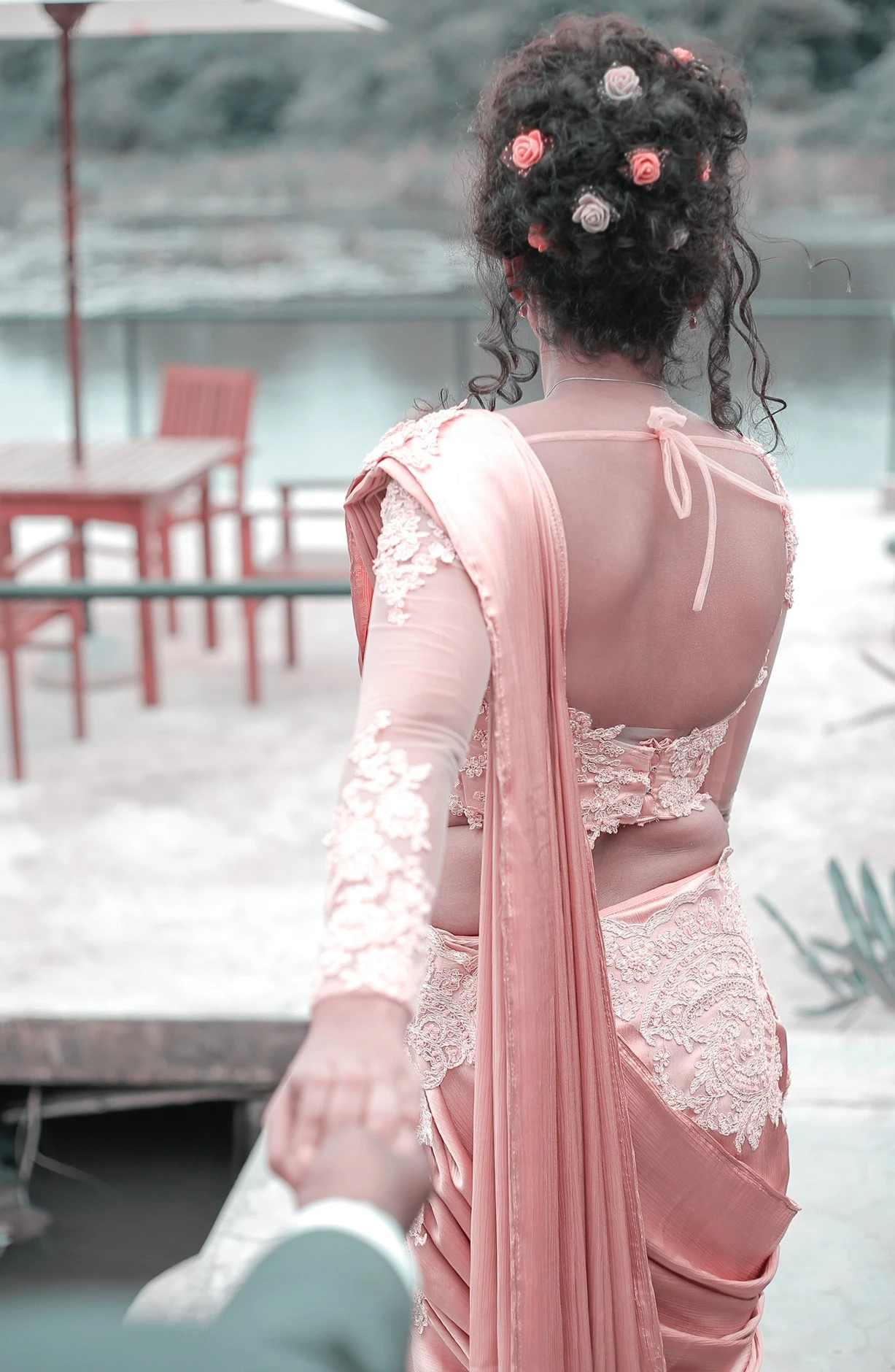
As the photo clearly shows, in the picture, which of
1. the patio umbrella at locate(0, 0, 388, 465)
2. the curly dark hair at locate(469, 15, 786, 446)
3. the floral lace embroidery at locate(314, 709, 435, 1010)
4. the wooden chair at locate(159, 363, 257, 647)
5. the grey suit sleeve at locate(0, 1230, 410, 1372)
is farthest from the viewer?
the wooden chair at locate(159, 363, 257, 647)

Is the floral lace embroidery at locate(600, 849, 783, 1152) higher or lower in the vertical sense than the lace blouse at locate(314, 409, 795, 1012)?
lower

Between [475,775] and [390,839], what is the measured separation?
0.32 meters

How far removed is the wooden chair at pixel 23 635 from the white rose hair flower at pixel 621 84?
2.98 meters

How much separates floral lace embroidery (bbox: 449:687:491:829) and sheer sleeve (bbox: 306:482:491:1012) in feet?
0.56

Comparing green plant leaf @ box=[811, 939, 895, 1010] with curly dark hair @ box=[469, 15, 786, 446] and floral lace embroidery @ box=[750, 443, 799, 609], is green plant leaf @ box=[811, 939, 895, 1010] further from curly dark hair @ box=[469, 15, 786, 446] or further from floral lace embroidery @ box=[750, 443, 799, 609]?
curly dark hair @ box=[469, 15, 786, 446]

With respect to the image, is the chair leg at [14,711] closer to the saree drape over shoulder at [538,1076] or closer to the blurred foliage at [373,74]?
the saree drape over shoulder at [538,1076]

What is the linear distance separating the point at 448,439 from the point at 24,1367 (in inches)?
23.9

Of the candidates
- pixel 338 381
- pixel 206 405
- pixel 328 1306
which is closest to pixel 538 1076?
pixel 328 1306

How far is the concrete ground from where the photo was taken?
6.38 ft

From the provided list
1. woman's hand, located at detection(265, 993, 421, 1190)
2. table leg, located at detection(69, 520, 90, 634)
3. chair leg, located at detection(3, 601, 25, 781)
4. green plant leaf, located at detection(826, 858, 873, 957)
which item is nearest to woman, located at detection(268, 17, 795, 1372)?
woman's hand, located at detection(265, 993, 421, 1190)

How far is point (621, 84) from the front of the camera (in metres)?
0.92

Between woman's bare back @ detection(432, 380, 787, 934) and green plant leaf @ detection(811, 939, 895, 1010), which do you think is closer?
woman's bare back @ detection(432, 380, 787, 934)

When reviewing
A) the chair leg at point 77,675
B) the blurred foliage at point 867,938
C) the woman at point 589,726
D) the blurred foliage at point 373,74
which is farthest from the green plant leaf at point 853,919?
the blurred foliage at point 373,74

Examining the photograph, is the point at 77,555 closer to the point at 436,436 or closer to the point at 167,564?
the point at 167,564
